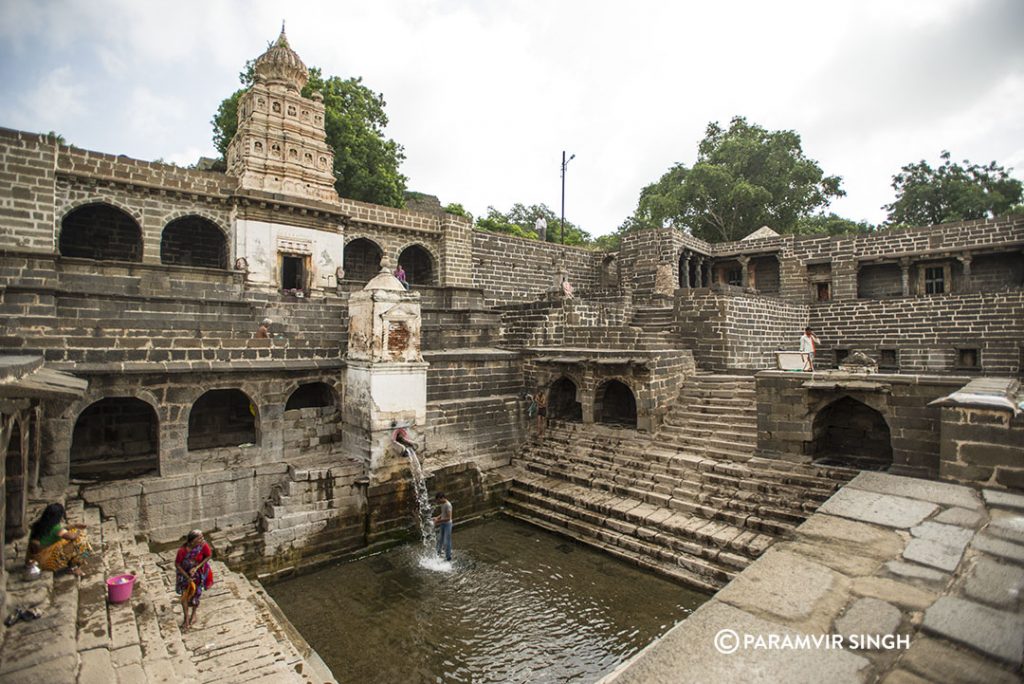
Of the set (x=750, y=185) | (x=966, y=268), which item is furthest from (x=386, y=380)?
(x=750, y=185)

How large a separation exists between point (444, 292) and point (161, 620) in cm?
1469

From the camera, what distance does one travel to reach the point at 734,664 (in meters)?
2.27

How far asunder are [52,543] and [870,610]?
7.34m

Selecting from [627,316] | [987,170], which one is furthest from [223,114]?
[987,170]

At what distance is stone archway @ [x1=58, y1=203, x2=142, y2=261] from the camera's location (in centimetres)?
1568

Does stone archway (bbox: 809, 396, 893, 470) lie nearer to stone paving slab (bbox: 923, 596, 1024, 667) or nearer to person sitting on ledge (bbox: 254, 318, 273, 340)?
stone paving slab (bbox: 923, 596, 1024, 667)

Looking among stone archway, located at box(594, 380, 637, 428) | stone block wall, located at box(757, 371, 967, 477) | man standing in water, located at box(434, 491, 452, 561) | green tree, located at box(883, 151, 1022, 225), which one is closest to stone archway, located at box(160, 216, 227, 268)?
man standing in water, located at box(434, 491, 452, 561)

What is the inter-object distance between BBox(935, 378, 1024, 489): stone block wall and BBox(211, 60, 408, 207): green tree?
2334 centimetres

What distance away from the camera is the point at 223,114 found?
2353cm

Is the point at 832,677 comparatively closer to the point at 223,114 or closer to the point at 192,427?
the point at 192,427

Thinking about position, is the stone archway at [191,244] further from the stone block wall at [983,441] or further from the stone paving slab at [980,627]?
the stone paving slab at [980,627]

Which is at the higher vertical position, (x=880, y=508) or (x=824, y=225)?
(x=824, y=225)

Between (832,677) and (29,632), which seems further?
(29,632)

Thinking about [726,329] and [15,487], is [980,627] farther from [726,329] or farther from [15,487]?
[726,329]
